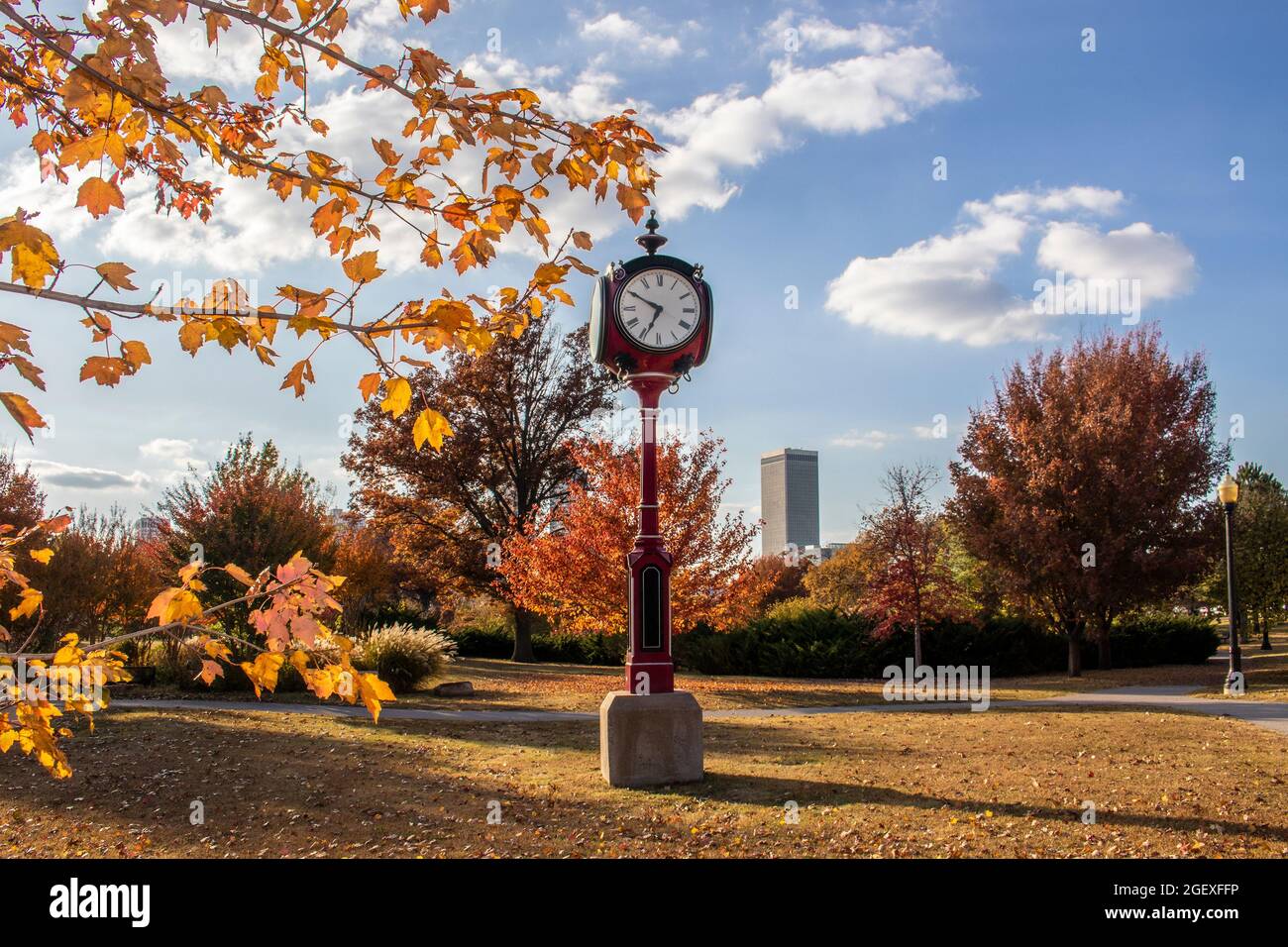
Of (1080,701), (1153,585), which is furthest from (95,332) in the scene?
(1153,585)

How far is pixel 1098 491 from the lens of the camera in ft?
75.2

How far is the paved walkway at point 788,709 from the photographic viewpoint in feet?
44.0

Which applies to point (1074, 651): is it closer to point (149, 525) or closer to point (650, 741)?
point (650, 741)

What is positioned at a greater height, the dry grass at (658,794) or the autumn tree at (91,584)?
the autumn tree at (91,584)

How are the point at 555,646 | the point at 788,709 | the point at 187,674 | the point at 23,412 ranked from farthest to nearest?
the point at 555,646
the point at 187,674
the point at 788,709
the point at 23,412

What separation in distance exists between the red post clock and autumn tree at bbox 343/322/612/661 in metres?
20.9

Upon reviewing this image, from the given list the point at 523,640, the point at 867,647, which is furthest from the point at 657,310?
the point at 523,640

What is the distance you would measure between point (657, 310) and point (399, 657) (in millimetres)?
10007

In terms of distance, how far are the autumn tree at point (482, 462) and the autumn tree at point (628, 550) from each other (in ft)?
35.6

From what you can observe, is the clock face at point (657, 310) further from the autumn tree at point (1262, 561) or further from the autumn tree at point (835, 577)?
the autumn tree at point (1262, 561)

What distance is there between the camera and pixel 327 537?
21359 mm

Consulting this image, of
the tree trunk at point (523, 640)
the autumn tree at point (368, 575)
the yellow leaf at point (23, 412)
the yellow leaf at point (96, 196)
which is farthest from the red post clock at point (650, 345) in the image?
the tree trunk at point (523, 640)
